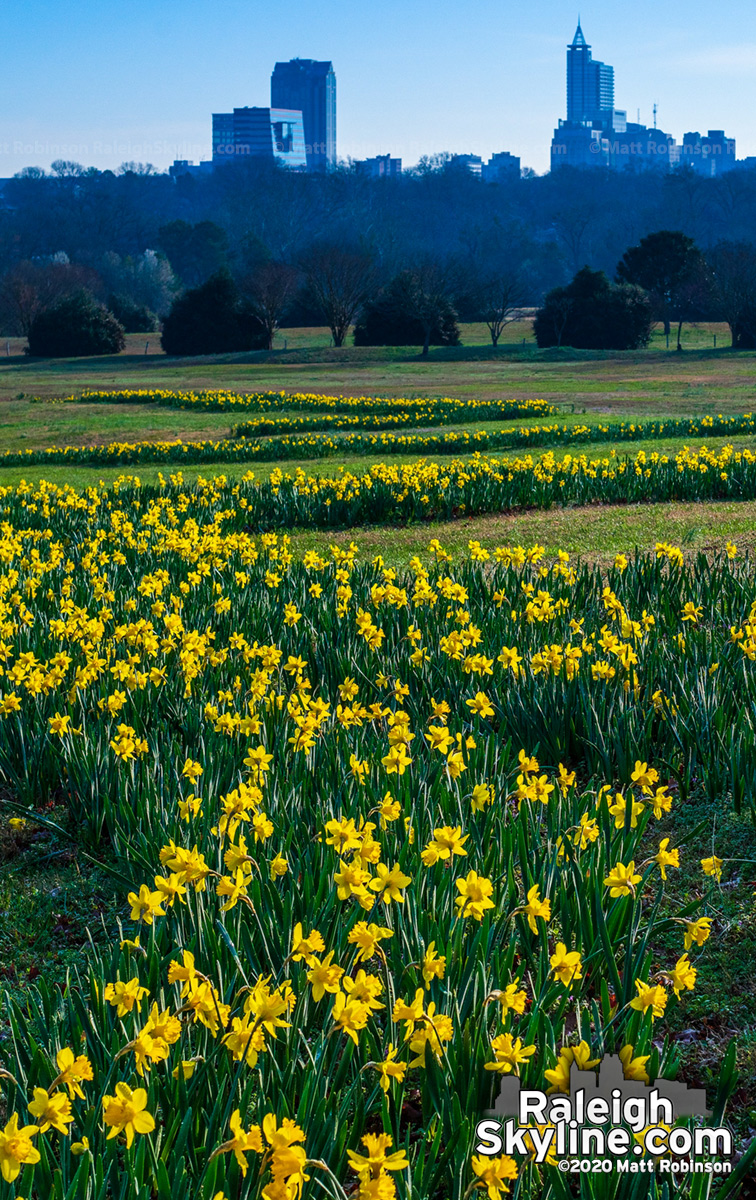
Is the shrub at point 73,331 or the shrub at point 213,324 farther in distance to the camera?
the shrub at point 73,331

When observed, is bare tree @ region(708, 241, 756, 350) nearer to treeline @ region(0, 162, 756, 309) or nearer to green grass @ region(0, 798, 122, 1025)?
treeline @ region(0, 162, 756, 309)

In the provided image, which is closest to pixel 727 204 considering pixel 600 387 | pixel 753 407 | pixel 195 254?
pixel 195 254

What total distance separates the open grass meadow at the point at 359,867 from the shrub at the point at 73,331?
167 feet

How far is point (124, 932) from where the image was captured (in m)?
3.25

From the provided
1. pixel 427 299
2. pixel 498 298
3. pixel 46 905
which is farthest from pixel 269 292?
pixel 46 905

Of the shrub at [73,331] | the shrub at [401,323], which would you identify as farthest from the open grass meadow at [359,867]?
the shrub at [73,331]

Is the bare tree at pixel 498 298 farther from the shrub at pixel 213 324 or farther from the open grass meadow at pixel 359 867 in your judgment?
the open grass meadow at pixel 359 867

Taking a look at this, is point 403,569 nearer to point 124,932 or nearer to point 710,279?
point 124,932

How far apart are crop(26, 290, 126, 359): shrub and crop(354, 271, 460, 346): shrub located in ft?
47.0

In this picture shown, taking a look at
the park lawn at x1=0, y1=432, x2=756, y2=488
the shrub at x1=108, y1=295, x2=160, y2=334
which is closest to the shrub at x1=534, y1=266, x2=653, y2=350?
the shrub at x1=108, y1=295, x2=160, y2=334

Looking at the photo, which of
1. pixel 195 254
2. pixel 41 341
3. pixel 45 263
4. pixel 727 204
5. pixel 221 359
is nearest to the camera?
pixel 221 359

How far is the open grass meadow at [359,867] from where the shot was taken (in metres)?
1.96

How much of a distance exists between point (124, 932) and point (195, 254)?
95.4 m

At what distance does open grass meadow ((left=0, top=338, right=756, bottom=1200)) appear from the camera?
1962mm
